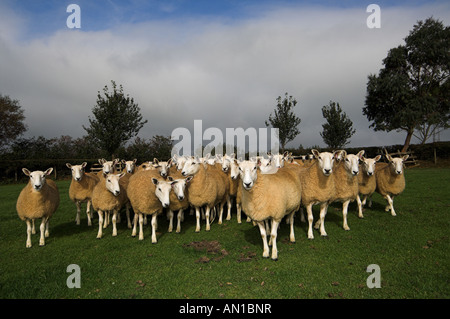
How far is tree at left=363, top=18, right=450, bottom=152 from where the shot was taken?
3186 centimetres

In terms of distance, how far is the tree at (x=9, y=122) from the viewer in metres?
→ 40.8

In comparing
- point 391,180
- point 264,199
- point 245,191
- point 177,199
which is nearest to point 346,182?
point 391,180

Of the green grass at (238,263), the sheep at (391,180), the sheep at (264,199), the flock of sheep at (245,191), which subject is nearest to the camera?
the green grass at (238,263)

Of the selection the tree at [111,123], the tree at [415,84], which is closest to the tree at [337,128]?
the tree at [415,84]

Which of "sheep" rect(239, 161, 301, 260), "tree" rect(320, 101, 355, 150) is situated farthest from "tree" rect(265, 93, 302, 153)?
"sheep" rect(239, 161, 301, 260)

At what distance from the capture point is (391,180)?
9633 mm

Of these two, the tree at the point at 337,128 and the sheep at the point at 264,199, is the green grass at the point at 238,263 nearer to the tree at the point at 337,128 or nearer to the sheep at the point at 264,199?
the sheep at the point at 264,199

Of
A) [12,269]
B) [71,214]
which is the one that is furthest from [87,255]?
[71,214]

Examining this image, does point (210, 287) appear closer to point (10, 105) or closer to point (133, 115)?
point (133, 115)

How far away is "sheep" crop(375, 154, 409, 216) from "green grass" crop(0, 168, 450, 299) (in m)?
0.98

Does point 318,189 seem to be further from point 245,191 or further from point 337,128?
point 337,128

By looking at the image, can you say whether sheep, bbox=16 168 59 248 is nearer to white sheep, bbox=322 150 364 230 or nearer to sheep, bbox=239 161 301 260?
sheep, bbox=239 161 301 260

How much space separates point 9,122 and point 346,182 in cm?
5185

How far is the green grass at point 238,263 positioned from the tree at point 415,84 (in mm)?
29896
